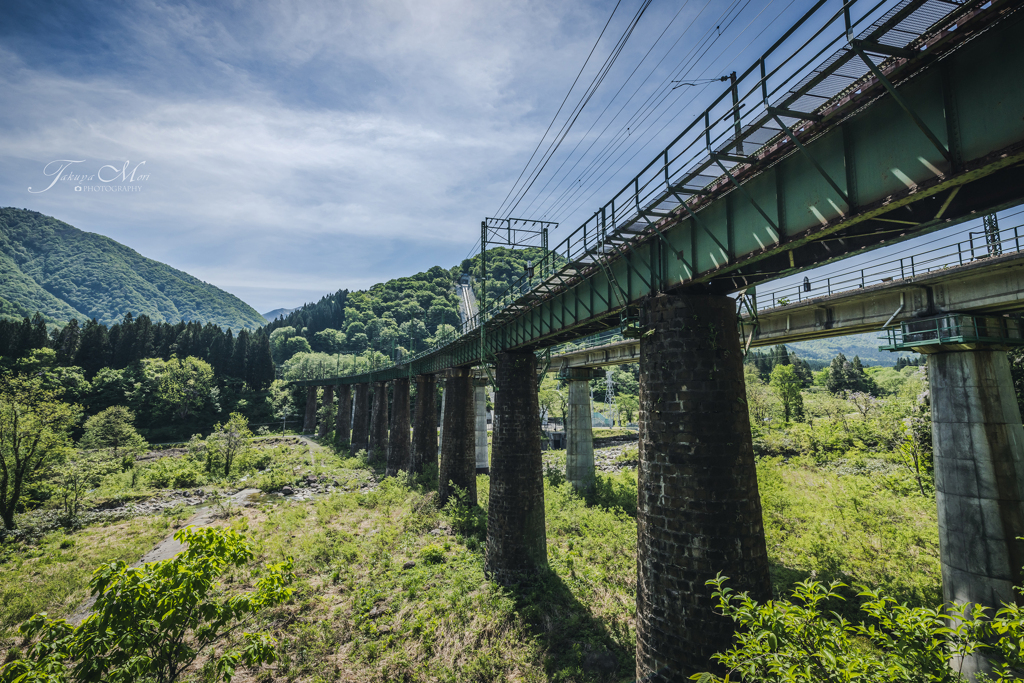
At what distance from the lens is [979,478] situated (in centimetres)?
1249

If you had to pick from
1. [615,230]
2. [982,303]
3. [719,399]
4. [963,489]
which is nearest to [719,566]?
[719,399]

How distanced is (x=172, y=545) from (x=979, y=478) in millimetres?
34254

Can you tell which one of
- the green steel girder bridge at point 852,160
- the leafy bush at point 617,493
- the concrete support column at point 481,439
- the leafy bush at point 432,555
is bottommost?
the leafy bush at point 432,555

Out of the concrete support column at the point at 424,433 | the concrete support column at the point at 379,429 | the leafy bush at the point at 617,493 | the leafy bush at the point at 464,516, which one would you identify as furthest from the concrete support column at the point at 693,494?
the concrete support column at the point at 379,429

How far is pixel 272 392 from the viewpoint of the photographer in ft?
313

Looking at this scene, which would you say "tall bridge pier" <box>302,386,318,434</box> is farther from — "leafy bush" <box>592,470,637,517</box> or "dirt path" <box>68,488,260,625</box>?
"leafy bush" <box>592,470,637,517</box>

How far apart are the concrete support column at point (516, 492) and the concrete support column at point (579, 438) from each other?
47.8 feet

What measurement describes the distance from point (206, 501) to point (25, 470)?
36.1ft

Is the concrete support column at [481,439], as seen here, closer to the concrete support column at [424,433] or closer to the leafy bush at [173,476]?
the concrete support column at [424,433]

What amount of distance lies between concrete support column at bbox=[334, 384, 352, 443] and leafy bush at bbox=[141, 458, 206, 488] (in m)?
23.3

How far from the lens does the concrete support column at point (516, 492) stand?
1736cm

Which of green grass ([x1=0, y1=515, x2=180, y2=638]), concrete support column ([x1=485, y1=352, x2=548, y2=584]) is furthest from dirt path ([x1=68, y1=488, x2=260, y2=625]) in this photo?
concrete support column ([x1=485, y1=352, x2=548, y2=584])

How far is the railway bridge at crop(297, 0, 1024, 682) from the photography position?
5.38 m

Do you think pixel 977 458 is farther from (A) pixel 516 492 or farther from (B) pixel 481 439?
(B) pixel 481 439
